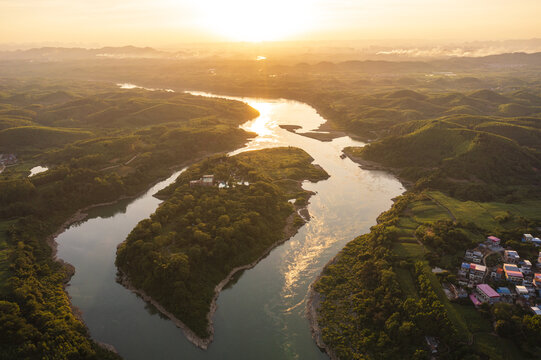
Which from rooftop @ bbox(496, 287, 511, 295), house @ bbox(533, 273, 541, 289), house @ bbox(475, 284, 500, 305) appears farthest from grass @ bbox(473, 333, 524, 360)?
house @ bbox(533, 273, 541, 289)

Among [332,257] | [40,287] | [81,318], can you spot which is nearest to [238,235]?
[332,257]

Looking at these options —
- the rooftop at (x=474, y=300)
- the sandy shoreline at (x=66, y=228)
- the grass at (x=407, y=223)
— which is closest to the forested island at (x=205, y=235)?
the sandy shoreline at (x=66, y=228)

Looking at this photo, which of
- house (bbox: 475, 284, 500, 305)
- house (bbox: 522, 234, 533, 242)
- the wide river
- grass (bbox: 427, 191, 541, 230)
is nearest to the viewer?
the wide river

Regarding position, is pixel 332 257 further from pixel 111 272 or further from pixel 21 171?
pixel 21 171

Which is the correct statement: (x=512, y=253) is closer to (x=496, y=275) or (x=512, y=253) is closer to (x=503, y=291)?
(x=496, y=275)

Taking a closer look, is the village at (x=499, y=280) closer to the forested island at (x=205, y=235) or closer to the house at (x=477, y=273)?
the house at (x=477, y=273)

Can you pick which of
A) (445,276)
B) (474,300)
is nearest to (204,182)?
(445,276)

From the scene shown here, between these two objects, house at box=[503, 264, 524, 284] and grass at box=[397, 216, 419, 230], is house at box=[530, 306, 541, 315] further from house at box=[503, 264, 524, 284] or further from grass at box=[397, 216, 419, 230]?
grass at box=[397, 216, 419, 230]
